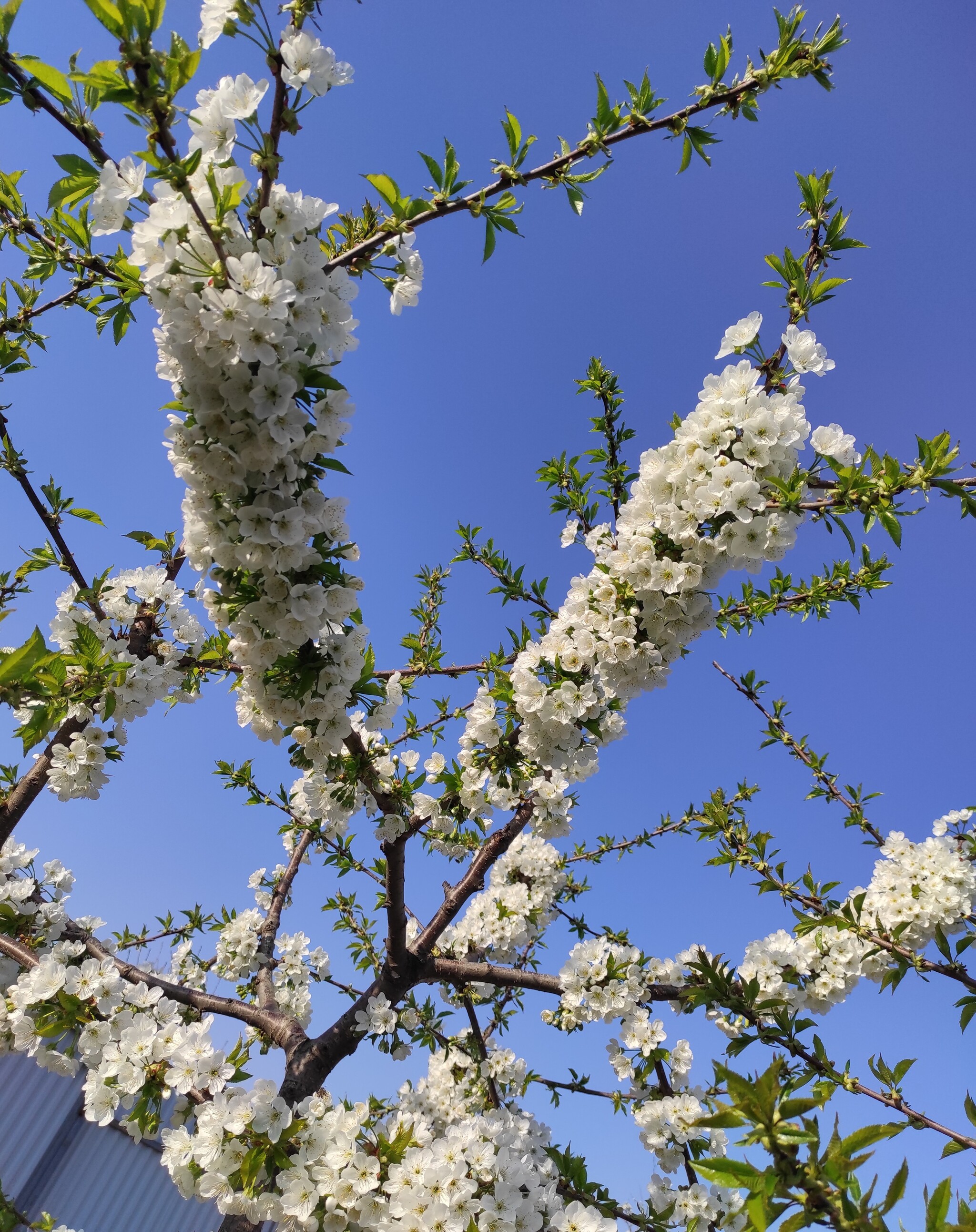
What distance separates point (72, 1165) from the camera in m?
7.82

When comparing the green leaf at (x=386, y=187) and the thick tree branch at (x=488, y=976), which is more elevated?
the green leaf at (x=386, y=187)

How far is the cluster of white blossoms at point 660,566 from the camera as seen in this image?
246cm

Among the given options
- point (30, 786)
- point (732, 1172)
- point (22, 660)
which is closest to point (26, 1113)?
point (30, 786)

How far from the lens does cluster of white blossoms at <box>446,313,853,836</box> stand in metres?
2.46

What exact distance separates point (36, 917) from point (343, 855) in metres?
1.80

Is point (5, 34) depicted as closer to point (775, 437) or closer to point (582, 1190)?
point (775, 437)

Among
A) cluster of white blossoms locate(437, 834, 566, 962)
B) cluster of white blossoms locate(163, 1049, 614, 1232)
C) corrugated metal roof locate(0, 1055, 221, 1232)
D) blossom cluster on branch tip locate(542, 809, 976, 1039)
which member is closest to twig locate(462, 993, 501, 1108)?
cluster of white blossoms locate(437, 834, 566, 962)

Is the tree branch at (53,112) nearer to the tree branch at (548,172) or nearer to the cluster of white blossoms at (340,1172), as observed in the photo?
the tree branch at (548,172)

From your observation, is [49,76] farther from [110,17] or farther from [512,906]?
[512,906]

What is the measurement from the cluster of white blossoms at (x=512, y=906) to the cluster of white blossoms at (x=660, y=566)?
93.5 inches

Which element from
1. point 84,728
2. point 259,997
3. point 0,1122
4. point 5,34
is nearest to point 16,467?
point 84,728

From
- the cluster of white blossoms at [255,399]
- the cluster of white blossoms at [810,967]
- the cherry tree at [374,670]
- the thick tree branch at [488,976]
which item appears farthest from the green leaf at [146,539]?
the cluster of white blossoms at [810,967]

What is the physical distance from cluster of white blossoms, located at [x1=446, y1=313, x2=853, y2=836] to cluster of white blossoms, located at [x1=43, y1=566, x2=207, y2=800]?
163 cm

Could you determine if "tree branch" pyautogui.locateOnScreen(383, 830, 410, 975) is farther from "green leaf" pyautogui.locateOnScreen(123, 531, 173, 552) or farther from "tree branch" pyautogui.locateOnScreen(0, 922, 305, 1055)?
"green leaf" pyautogui.locateOnScreen(123, 531, 173, 552)
